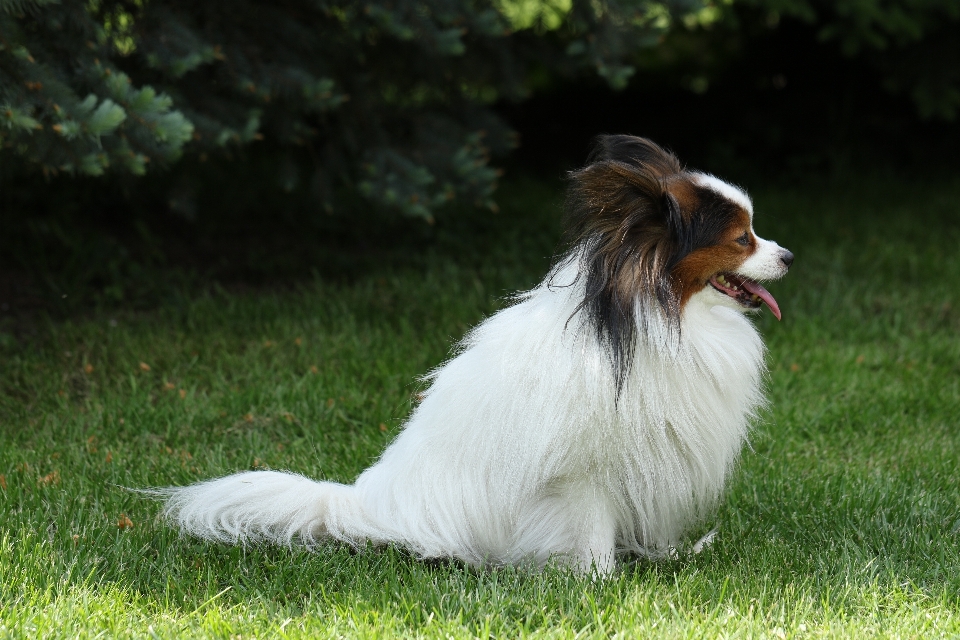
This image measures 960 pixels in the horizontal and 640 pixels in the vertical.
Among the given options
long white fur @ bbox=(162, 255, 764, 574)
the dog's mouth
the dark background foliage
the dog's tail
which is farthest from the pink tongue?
the dark background foliage

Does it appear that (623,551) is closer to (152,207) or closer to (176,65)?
(176,65)

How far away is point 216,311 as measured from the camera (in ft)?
18.1

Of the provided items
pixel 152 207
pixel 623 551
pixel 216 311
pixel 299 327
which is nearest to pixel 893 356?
pixel 623 551

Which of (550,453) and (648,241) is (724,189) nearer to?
(648,241)

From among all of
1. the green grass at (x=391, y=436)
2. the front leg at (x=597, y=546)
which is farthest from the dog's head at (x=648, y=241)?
the green grass at (x=391, y=436)

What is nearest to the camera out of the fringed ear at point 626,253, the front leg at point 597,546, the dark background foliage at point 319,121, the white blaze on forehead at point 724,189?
the fringed ear at point 626,253

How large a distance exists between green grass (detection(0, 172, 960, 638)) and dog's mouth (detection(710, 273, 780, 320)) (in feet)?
2.65

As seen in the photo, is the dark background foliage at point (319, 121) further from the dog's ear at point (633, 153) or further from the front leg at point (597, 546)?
the front leg at point (597, 546)

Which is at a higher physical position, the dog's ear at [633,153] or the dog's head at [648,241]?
the dog's ear at [633,153]

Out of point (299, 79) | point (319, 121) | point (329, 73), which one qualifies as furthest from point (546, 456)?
point (319, 121)

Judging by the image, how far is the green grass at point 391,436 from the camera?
2.83 m

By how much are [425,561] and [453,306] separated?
2.59 m

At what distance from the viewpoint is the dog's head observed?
2.77 meters

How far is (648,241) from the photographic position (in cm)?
279
